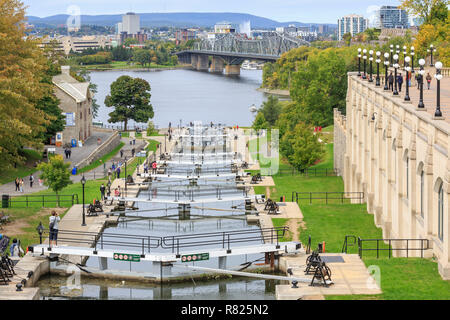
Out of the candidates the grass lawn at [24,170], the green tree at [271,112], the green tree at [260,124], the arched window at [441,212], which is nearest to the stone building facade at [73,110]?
the grass lawn at [24,170]

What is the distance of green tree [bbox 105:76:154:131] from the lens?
112m

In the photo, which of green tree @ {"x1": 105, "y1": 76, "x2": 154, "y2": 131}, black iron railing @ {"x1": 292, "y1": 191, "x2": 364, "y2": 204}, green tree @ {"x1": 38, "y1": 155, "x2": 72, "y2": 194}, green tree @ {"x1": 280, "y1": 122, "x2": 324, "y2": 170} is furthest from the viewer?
green tree @ {"x1": 105, "y1": 76, "x2": 154, "y2": 131}

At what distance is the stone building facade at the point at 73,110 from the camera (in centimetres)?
8794

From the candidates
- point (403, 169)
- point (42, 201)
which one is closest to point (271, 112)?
point (42, 201)

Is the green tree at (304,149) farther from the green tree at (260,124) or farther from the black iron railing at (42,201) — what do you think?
the green tree at (260,124)

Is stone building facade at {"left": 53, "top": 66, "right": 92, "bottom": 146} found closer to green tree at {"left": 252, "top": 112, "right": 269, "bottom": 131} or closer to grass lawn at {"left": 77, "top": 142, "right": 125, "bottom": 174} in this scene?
grass lawn at {"left": 77, "top": 142, "right": 125, "bottom": 174}

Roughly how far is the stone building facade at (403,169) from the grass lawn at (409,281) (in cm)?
54

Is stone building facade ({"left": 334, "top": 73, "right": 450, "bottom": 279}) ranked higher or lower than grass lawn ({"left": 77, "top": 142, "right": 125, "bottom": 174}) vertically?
higher

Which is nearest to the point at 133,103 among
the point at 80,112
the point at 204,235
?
the point at 80,112

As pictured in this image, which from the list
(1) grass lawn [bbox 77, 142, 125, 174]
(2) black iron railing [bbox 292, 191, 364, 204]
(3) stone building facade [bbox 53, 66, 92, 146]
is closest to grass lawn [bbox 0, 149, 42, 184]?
(1) grass lawn [bbox 77, 142, 125, 174]

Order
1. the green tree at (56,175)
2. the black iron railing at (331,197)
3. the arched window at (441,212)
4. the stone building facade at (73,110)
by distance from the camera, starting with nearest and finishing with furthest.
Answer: the arched window at (441,212), the black iron railing at (331,197), the green tree at (56,175), the stone building facade at (73,110)

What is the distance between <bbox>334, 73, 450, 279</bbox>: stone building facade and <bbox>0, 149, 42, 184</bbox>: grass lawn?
29.2m

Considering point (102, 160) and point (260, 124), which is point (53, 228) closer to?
point (102, 160)

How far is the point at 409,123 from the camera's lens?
120ft
